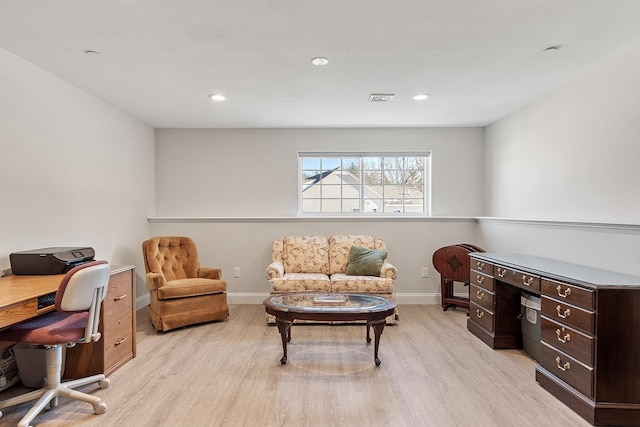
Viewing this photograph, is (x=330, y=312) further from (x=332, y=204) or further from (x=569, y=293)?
(x=332, y=204)

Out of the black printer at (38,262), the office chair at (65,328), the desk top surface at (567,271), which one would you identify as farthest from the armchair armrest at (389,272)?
the black printer at (38,262)

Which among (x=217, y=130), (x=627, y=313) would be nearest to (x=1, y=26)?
(x=217, y=130)

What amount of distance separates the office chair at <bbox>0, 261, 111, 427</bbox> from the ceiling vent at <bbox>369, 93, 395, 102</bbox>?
2743mm

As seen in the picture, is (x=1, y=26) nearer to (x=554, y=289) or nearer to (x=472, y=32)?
(x=472, y=32)

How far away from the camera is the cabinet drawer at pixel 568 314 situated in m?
2.08

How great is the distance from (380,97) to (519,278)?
82.3 inches

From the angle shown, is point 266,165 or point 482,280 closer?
point 482,280

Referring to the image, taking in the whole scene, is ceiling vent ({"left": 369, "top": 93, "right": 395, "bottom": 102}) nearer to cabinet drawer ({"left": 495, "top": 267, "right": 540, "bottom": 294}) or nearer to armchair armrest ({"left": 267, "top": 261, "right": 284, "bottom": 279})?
cabinet drawer ({"left": 495, "top": 267, "right": 540, "bottom": 294})

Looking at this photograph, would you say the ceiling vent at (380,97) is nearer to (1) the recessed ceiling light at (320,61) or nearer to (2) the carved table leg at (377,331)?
(1) the recessed ceiling light at (320,61)

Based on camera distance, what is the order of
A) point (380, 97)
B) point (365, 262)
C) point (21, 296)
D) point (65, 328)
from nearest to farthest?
point (21, 296), point (65, 328), point (380, 97), point (365, 262)

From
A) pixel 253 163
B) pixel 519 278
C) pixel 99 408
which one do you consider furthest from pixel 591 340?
pixel 253 163

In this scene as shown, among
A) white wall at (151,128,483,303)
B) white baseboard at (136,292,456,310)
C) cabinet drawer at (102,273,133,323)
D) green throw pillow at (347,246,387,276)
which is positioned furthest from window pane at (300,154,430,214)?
cabinet drawer at (102,273,133,323)

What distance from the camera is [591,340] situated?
81.0 inches

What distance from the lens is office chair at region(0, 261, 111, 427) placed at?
197cm
